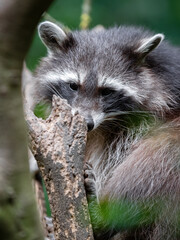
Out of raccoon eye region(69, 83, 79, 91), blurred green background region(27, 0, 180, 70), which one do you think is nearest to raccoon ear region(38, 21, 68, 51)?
raccoon eye region(69, 83, 79, 91)

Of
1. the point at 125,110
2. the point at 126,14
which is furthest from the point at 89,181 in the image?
the point at 126,14

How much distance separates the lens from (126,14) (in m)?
7.27

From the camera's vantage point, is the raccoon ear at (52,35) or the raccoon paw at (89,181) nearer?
the raccoon paw at (89,181)

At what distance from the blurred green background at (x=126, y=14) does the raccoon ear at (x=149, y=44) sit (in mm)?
2607

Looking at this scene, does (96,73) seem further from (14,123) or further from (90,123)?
(14,123)

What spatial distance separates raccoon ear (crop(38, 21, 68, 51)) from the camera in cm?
422

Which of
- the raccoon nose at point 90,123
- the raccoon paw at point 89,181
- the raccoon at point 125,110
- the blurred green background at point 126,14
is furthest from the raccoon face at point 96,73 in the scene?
the blurred green background at point 126,14

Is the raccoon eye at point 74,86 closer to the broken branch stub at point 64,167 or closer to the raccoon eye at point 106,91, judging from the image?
the raccoon eye at point 106,91

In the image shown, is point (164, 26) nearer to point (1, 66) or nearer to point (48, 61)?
point (48, 61)

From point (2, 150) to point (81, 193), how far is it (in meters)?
1.25

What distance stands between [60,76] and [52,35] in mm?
368

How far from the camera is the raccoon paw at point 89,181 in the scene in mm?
3299

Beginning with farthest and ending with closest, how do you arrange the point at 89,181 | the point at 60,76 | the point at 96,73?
1. the point at 60,76
2. the point at 96,73
3. the point at 89,181

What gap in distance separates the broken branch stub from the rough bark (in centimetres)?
93
